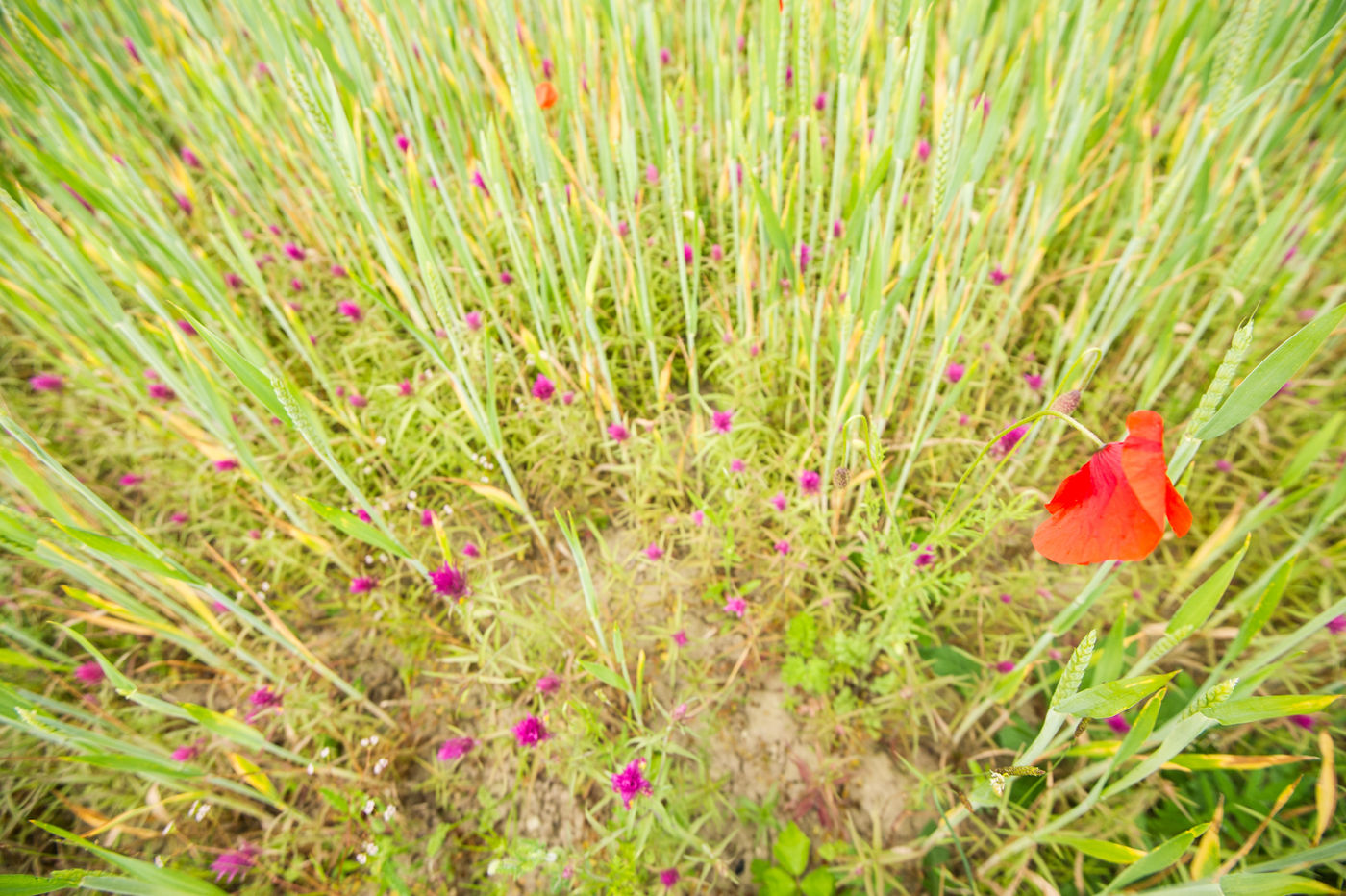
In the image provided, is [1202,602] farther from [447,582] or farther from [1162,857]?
[447,582]

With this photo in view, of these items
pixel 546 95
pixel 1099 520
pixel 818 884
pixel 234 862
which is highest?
pixel 546 95

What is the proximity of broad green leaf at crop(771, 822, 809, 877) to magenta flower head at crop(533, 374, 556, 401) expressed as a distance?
1064mm

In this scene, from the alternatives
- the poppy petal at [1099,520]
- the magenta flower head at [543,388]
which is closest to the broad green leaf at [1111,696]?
the poppy petal at [1099,520]

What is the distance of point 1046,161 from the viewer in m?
1.62

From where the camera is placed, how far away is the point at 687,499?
56.0 inches

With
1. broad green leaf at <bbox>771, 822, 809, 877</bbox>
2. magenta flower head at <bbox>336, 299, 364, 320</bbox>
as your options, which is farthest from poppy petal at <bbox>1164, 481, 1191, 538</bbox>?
magenta flower head at <bbox>336, 299, 364, 320</bbox>

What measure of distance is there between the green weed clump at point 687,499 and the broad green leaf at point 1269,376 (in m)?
0.10

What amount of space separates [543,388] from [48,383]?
1.69 meters

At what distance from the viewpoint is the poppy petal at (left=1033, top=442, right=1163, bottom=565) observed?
0.59 metres

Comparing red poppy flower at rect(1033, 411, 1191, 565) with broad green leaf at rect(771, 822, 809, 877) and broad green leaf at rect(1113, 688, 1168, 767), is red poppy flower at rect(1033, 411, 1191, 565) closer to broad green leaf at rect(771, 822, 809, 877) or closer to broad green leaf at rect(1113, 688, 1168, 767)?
broad green leaf at rect(1113, 688, 1168, 767)

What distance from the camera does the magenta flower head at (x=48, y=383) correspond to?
1.68 metres

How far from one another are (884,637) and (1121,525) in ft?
1.98

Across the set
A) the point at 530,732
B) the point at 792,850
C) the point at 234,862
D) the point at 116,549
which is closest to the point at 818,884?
the point at 792,850

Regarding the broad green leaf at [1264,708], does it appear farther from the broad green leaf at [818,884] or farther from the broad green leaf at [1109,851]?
the broad green leaf at [818,884]
